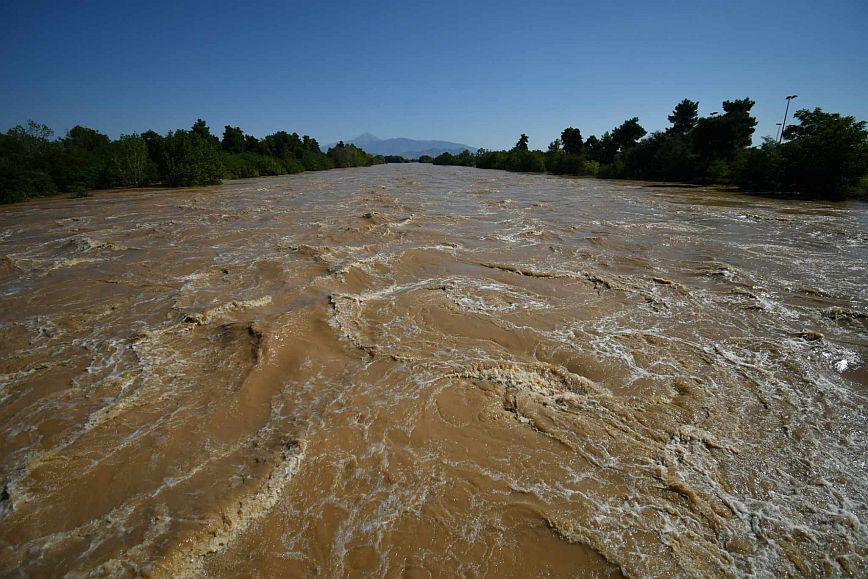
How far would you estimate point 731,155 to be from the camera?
3638cm

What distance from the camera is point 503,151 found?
8681 centimetres

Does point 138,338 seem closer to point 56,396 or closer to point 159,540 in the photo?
point 56,396

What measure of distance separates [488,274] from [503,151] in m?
84.9

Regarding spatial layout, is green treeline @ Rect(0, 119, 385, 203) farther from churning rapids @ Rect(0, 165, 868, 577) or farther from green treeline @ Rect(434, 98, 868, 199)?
green treeline @ Rect(434, 98, 868, 199)

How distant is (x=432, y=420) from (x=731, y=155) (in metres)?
45.3

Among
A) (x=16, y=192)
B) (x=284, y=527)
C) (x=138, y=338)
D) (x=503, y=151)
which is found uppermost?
(x=503, y=151)

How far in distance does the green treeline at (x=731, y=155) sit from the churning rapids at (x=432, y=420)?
21549 millimetres

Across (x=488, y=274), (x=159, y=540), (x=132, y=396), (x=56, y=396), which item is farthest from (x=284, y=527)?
(x=488, y=274)

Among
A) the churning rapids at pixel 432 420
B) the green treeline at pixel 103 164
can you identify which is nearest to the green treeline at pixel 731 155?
the churning rapids at pixel 432 420

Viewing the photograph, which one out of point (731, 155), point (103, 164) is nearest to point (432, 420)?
point (103, 164)

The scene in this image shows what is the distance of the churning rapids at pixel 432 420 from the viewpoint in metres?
3.04

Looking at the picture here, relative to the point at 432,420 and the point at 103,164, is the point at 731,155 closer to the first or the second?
the point at 432,420

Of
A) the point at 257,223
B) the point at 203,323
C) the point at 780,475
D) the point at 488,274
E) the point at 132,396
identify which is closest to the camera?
the point at 780,475

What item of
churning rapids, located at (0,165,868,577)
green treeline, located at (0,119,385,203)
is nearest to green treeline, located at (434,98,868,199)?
churning rapids, located at (0,165,868,577)
